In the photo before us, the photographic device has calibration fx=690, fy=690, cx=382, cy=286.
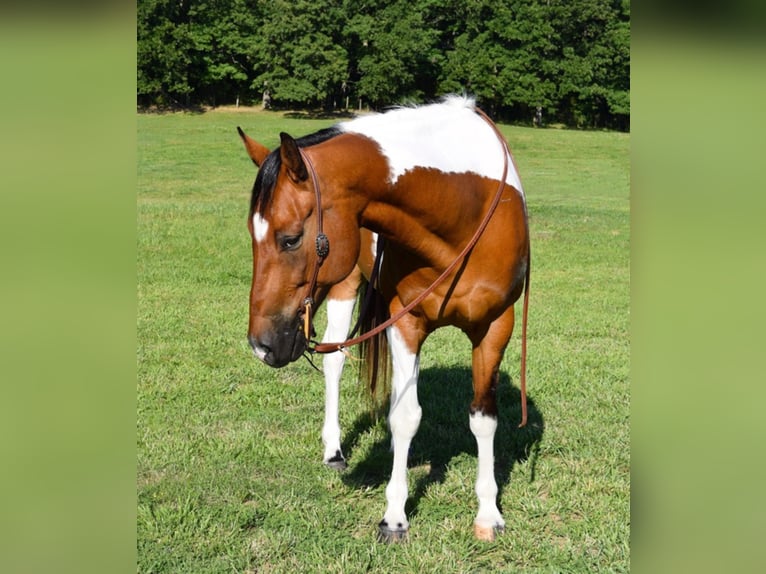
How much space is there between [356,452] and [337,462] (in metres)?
0.30

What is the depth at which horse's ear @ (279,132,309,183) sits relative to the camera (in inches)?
106

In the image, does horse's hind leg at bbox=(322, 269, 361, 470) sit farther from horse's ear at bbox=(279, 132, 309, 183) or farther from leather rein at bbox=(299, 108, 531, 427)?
horse's ear at bbox=(279, 132, 309, 183)

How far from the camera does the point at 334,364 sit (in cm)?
493

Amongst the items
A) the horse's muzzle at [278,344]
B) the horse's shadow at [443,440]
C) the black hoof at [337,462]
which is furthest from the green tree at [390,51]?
the horse's muzzle at [278,344]

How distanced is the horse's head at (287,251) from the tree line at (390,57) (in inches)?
1479

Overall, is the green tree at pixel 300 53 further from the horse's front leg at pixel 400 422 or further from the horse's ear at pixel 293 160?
the horse's ear at pixel 293 160

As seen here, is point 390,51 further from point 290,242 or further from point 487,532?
point 290,242

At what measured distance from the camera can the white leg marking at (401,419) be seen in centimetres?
383

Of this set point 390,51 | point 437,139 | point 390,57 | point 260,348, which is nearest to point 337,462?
point 260,348

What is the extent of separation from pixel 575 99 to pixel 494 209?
41855 millimetres

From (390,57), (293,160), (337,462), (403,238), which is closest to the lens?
(293,160)
